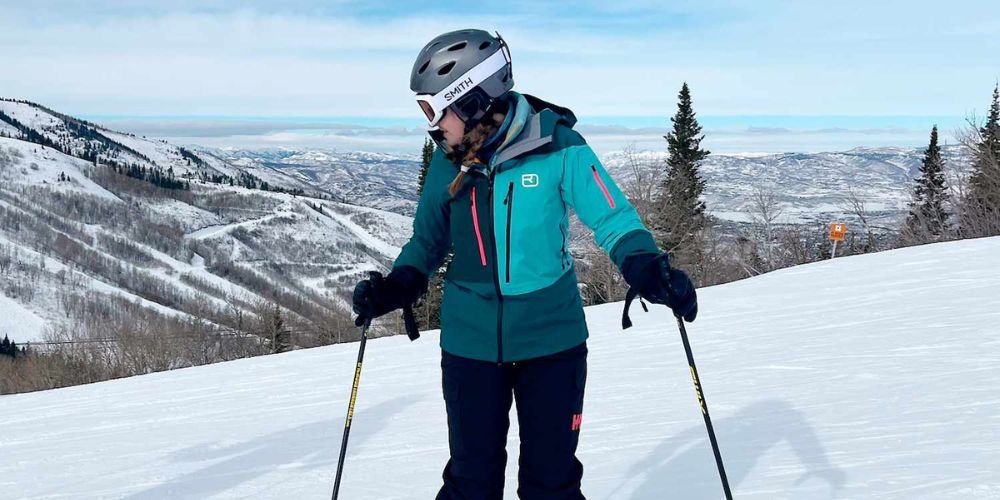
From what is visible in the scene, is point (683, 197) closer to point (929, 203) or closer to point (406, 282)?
point (929, 203)

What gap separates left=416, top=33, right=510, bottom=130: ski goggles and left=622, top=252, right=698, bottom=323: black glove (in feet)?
2.21

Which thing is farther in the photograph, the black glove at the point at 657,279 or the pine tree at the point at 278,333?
the pine tree at the point at 278,333

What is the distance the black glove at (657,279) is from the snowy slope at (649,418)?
68.1 inches

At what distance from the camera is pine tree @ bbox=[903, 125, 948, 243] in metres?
32.2

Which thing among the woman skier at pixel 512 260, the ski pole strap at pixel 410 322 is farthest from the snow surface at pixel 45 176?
the woman skier at pixel 512 260

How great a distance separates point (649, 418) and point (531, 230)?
11.1ft

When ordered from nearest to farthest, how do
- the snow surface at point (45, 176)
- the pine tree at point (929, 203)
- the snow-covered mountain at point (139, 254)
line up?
the pine tree at point (929, 203) → the snow-covered mountain at point (139, 254) → the snow surface at point (45, 176)

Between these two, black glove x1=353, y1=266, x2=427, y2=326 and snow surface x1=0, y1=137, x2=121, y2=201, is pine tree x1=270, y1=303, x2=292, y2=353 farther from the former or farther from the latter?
snow surface x1=0, y1=137, x2=121, y2=201

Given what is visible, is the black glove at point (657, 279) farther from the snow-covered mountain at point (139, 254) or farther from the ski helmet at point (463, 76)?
the snow-covered mountain at point (139, 254)

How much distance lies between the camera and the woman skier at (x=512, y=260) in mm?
2246

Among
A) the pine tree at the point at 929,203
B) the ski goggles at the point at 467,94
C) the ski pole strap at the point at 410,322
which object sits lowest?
the pine tree at the point at 929,203

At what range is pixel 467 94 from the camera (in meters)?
2.32

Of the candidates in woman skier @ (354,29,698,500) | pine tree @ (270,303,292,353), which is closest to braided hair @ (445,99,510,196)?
woman skier @ (354,29,698,500)

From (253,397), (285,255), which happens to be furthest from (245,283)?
(253,397)
